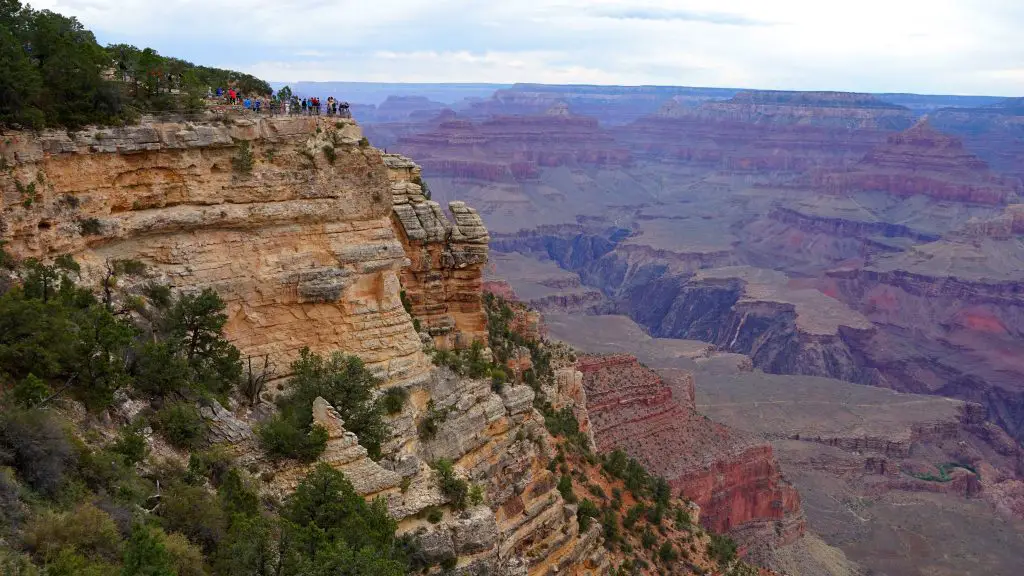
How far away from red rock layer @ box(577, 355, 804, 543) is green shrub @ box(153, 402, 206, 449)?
3038cm

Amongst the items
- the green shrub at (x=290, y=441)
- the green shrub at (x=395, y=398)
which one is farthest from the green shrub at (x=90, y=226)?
the green shrub at (x=395, y=398)

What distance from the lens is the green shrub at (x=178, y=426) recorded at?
53.8 feet

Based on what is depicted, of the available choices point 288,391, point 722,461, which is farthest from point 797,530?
point 288,391

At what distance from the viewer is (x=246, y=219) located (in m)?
20.4

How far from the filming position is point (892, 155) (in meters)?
184

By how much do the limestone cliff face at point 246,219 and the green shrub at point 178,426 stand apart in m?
3.76

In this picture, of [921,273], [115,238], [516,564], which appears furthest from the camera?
[921,273]

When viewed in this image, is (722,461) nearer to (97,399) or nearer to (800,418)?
(800,418)

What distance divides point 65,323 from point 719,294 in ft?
408

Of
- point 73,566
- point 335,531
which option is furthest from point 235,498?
point 73,566

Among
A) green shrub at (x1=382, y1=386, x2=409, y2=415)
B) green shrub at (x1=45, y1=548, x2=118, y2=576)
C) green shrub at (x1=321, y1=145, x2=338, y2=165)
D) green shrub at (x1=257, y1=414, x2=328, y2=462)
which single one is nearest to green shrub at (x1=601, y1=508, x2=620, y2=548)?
green shrub at (x1=382, y1=386, x2=409, y2=415)

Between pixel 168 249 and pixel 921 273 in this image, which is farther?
pixel 921 273

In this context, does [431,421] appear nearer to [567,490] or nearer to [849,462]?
[567,490]

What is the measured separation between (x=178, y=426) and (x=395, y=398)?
561 cm
